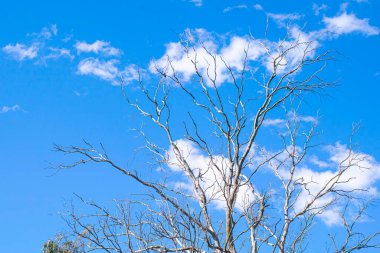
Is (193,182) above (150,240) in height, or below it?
above

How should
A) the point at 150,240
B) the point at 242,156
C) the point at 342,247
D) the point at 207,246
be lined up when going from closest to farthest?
the point at 207,246 → the point at 150,240 → the point at 242,156 → the point at 342,247

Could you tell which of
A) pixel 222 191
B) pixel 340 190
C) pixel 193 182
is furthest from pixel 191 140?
pixel 340 190

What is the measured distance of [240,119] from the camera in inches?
371

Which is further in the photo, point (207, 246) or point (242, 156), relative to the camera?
point (242, 156)

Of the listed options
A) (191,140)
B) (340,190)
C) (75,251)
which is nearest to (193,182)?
(191,140)

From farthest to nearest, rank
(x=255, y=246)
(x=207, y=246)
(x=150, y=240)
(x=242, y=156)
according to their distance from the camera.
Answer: (x=255, y=246) → (x=242, y=156) → (x=150, y=240) → (x=207, y=246)

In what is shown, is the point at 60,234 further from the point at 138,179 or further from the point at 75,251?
the point at 138,179

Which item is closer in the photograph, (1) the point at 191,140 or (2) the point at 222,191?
(2) the point at 222,191

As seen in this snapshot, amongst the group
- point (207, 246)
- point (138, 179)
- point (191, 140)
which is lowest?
point (207, 246)

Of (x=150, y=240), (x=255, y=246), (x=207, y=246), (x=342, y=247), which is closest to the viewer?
(x=207, y=246)

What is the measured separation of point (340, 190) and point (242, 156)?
9.20 ft

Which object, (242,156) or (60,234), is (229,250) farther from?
(60,234)

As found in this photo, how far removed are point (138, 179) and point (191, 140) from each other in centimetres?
141

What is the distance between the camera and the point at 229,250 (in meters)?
8.36
